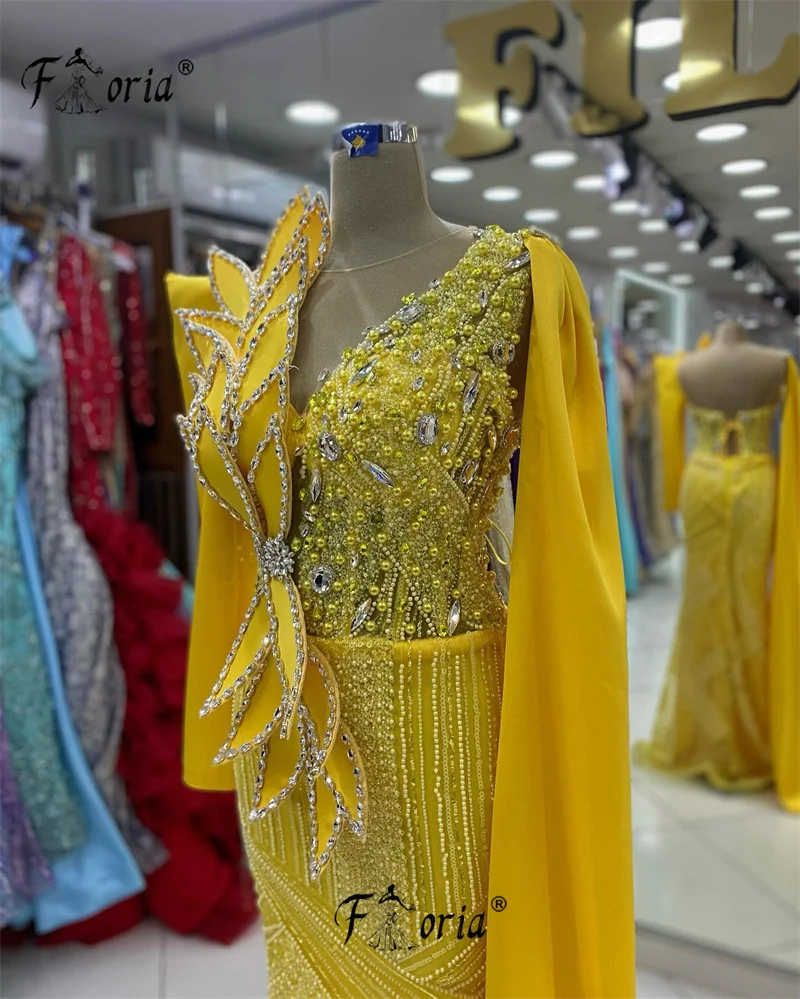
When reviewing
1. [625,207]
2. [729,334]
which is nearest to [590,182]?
[625,207]

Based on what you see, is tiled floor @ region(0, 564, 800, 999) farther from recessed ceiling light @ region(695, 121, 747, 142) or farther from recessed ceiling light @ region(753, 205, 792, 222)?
recessed ceiling light @ region(695, 121, 747, 142)

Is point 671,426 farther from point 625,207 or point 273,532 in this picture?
point 273,532

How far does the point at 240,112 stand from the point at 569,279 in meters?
1.52

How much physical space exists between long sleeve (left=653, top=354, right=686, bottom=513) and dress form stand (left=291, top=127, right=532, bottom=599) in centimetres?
127

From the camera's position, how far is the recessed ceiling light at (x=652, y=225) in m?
1.85

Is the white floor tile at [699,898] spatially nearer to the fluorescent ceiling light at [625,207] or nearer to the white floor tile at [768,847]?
the white floor tile at [768,847]

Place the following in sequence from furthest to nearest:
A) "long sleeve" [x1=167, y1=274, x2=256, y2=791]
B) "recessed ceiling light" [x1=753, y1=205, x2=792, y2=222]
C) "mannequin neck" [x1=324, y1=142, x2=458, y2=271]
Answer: "recessed ceiling light" [x1=753, y1=205, x2=792, y2=222] < "long sleeve" [x1=167, y1=274, x2=256, y2=791] < "mannequin neck" [x1=324, y1=142, x2=458, y2=271]

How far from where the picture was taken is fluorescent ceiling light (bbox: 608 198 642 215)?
184 cm

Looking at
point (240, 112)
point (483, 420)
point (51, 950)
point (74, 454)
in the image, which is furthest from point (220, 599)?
point (240, 112)

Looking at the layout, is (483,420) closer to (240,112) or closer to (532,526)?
(532,526)

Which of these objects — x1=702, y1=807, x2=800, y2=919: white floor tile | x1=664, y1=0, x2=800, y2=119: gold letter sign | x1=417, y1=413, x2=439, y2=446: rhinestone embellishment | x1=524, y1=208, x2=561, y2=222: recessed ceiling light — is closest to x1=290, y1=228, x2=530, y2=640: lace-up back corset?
x1=417, y1=413, x2=439, y2=446: rhinestone embellishment

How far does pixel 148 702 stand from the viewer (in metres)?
1.93

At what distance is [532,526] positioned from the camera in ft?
2.76

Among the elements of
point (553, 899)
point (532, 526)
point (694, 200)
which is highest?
point (694, 200)
